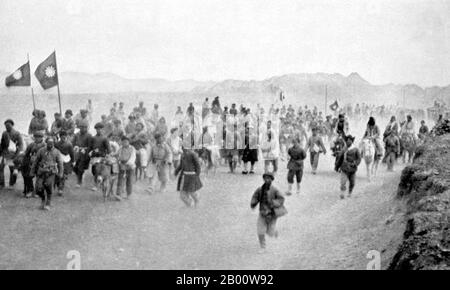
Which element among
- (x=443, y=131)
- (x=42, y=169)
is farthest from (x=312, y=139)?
(x=42, y=169)

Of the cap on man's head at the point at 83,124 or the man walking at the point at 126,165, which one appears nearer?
the man walking at the point at 126,165

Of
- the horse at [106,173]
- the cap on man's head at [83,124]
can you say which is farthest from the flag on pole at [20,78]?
the horse at [106,173]

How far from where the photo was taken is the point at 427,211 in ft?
19.3

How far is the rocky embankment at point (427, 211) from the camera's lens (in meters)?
5.13

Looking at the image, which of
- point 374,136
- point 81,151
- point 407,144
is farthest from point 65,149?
point 407,144

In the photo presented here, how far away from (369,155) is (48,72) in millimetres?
6646

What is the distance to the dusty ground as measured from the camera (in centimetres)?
630

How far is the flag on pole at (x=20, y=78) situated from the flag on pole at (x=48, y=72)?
18 centimetres

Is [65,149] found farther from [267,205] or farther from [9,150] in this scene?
[267,205]

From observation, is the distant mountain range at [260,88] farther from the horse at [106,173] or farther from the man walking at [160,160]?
the horse at [106,173]

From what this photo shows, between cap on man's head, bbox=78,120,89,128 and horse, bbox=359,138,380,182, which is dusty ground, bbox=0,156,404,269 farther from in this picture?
cap on man's head, bbox=78,120,89,128
